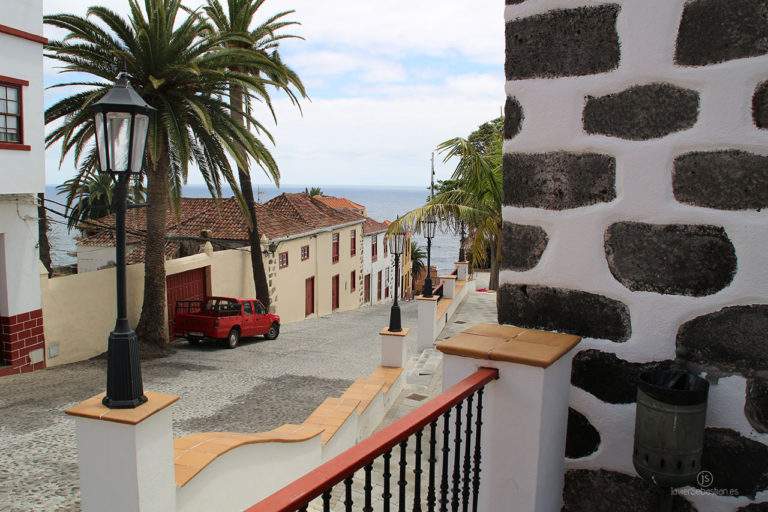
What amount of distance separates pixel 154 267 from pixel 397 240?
611cm

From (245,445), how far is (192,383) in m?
7.58

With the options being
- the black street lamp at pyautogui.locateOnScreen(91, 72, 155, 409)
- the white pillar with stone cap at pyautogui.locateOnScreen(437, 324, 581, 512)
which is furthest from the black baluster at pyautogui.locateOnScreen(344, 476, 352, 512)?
the black street lamp at pyautogui.locateOnScreen(91, 72, 155, 409)

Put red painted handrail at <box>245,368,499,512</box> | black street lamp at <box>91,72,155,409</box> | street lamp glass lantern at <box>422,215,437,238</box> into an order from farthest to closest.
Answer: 1. street lamp glass lantern at <box>422,215,437,238</box>
2. black street lamp at <box>91,72,155,409</box>
3. red painted handrail at <box>245,368,499,512</box>

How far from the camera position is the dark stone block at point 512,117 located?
8.29 ft

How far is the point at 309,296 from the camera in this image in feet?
89.3

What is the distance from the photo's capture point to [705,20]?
210 cm

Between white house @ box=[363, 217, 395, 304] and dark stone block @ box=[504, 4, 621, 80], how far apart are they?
32776 mm

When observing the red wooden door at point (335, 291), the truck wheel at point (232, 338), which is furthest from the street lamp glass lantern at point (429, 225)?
the red wooden door at point (335, 291)

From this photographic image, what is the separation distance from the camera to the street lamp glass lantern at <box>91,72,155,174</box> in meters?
4.22

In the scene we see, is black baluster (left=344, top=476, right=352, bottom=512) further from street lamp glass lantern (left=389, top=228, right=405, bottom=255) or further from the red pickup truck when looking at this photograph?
the red pickup truck

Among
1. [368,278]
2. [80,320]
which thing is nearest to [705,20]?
[80,320]

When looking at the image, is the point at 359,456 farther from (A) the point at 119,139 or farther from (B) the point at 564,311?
(A) the point at 119,139

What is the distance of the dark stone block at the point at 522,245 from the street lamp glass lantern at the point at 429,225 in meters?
10.8

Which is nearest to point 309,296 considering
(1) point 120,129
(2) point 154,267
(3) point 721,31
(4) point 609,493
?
(2) point 154,267
